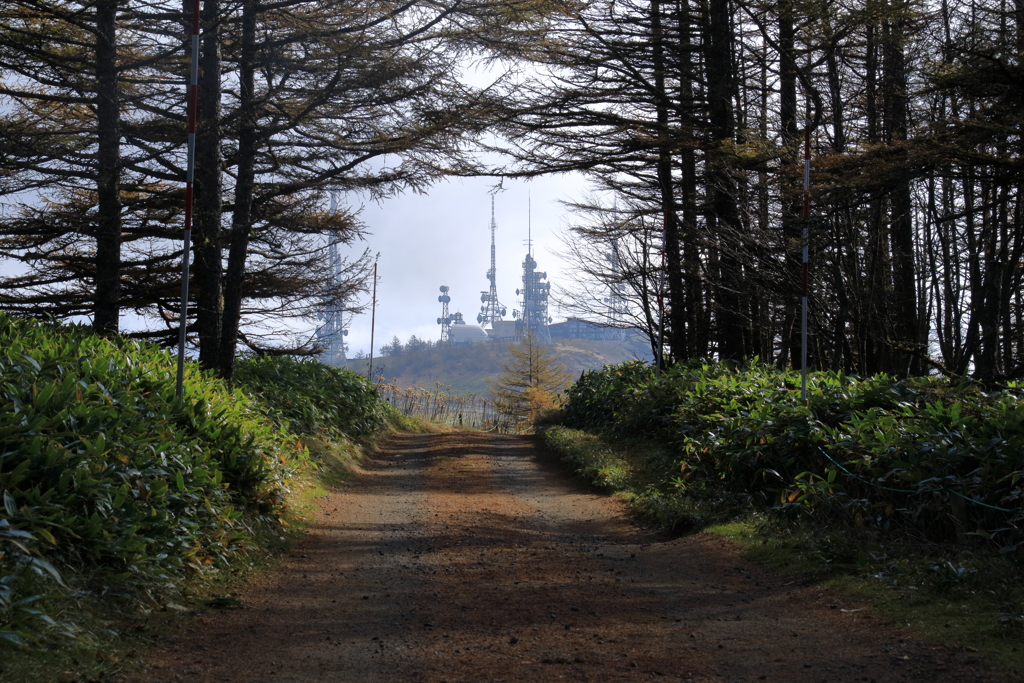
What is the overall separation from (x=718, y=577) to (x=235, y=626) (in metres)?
3.39

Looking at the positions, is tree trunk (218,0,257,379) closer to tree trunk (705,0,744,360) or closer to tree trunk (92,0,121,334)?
tree trunk (92,0,121,334)

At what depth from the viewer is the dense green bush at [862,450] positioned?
5.73 meters

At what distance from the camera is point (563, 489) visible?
35.8 feet

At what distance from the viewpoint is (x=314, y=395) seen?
1527 centimetres

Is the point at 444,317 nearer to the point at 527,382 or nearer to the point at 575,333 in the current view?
the point at 575,333

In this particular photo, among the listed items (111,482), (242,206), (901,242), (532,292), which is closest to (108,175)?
(242,206)

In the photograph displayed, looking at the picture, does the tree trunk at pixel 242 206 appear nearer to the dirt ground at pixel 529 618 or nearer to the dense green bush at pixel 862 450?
the dirt ground at pixel 529 618

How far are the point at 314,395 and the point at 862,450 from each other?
418 inches

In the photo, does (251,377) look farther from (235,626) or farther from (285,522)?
(235,626)

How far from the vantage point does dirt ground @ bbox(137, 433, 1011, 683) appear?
12.7ft

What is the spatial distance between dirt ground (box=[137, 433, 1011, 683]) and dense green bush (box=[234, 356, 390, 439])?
5139 mm

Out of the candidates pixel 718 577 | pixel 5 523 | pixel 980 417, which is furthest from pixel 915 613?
pixel 5 523

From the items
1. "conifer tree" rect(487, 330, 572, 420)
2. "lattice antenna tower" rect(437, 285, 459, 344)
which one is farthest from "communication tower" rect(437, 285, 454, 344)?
"conifer tree" rect(487, 330, 572, 420)

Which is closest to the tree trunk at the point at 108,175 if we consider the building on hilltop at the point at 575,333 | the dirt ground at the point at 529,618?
the dirt ground at the point at 529,618
